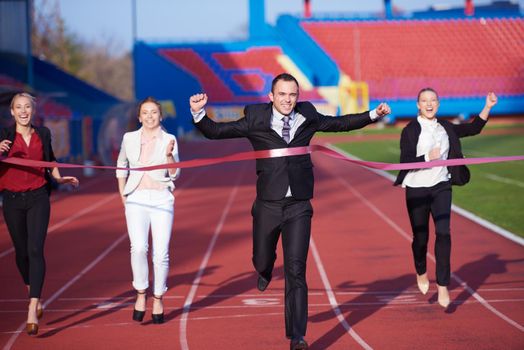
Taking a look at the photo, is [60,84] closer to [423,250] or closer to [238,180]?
[238,180]

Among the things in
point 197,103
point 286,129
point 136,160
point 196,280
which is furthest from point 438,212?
point 196,280

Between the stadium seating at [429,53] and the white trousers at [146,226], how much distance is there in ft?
185

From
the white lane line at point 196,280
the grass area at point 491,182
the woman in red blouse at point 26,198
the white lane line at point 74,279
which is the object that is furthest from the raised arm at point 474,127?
the grass area at point 491,182

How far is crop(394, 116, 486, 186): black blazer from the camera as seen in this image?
27.6ft

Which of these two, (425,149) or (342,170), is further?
(342,170)

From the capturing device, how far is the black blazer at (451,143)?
331 inches

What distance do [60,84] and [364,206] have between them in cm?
3223

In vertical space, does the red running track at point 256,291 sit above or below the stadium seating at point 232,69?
below

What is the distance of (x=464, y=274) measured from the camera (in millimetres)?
10398

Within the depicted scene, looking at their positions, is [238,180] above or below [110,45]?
below

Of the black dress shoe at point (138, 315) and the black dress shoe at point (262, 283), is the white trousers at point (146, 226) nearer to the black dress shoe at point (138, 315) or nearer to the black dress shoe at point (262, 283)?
the black dress shoe at point (138, 315)

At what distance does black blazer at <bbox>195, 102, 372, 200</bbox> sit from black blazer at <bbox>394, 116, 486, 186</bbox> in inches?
74.7

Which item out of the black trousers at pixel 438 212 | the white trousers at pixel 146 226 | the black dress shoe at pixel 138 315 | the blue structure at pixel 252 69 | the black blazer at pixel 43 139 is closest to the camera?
the black blazer at pixel 43 139

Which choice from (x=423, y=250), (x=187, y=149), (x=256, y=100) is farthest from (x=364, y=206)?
(x=256, y=100)
